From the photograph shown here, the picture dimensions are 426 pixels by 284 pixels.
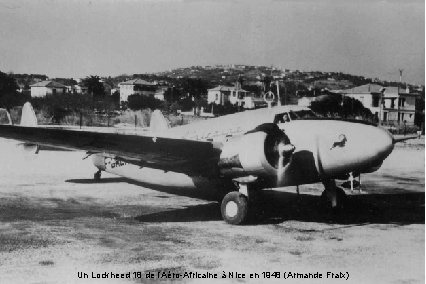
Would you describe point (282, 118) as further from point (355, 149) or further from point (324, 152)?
point (355, 149)

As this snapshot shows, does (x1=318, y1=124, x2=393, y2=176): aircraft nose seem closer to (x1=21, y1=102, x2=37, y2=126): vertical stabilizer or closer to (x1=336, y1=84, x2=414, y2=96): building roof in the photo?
(x1=21, y1=102, x2=37, y2=126): vertical stabilizer

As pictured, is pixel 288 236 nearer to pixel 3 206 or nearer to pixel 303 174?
pixel 303 174

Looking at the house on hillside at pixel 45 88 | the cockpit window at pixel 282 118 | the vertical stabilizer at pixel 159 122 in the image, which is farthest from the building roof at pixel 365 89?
the cockpit window at pixel 282 118

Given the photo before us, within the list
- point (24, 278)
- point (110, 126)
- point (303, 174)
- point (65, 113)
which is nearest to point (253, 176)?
point (303, 174)

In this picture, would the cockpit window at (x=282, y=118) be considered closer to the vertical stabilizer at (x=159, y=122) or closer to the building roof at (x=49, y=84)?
the vertical stabilizer at (x=159, y=122)

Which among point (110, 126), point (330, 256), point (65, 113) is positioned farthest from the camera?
point (110, 126)

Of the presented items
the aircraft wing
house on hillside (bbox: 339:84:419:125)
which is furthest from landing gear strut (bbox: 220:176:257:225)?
house on hillside (bbox: 339:84:419:125)

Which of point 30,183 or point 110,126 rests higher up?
point 110,126
